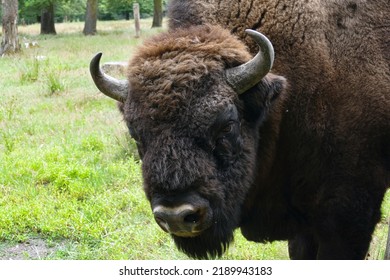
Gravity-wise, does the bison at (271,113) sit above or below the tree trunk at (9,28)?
above

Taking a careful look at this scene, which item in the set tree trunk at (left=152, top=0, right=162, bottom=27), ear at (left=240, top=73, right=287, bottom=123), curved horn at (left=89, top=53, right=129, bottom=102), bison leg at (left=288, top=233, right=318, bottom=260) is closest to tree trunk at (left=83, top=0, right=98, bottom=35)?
tree trunk at (left=152, top=0, right=162, bottom=27)

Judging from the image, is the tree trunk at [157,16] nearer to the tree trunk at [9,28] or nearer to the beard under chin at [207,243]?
the tree trunk at [9,28]

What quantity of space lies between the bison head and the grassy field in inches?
68.8

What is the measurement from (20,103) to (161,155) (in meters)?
9.49

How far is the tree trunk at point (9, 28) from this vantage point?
22.2m

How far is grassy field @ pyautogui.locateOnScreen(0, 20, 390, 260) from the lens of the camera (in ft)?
18.2

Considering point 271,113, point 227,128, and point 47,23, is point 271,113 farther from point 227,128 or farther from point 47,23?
point 47,23

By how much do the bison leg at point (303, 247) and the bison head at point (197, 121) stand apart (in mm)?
1129

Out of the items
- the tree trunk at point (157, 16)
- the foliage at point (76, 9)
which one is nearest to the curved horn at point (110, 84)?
the foliage at point (76, 9)

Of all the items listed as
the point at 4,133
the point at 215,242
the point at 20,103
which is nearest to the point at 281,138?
the point at 215,242

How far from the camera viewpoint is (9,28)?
22.4 meters

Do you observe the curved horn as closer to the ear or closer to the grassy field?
the ear

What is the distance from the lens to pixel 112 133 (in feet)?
30.1
